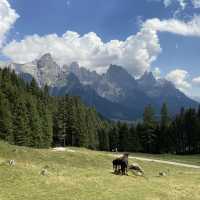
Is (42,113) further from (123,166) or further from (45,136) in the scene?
(123,166)

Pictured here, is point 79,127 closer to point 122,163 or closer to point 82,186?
point 122,163

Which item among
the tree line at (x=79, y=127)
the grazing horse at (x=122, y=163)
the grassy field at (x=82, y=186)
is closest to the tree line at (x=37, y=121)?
the tree line at (x=79, y=127)

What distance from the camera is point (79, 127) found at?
125188mm

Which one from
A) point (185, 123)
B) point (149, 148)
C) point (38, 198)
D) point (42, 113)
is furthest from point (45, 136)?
point (38, 198)

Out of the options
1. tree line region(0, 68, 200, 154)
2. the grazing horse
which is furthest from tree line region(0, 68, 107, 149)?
the grazing horse

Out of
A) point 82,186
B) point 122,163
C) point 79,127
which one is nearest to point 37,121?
point 79,127

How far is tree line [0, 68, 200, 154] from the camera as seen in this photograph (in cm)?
9894

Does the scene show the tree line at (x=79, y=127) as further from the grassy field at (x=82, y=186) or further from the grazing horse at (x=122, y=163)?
the grassy field at (x=82, y=186)

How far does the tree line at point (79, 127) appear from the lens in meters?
98.9

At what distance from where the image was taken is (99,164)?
60281mm

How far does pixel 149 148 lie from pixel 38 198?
122 m

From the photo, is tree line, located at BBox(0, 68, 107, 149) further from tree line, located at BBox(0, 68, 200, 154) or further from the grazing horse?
the grazing horse

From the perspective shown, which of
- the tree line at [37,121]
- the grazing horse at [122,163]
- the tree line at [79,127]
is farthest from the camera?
the tree line at [79,127]

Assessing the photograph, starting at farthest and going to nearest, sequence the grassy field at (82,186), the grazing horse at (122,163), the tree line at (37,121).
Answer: the tree line at (37,121)
the grazing horse at (122,163)
the grassy field at (82,186)
